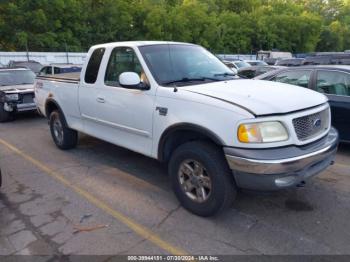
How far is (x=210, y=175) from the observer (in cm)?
382

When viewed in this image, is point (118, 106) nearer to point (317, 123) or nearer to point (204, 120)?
point (204, 120)

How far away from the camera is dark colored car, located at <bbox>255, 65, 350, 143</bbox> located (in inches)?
243

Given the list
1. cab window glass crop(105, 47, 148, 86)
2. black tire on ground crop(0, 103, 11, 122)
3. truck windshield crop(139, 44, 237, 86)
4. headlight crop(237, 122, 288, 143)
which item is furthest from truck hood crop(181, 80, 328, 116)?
black tire on ground crop(0, 103, 11, 122)

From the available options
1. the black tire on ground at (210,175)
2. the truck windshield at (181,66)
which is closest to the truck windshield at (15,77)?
the truck windshield at (181,66)

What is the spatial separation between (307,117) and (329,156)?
0.57m

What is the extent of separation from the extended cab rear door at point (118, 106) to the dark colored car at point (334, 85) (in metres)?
3.53

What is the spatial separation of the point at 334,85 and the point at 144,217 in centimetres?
430

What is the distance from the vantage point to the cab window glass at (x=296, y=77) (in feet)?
22.6

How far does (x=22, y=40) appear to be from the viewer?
36281mm

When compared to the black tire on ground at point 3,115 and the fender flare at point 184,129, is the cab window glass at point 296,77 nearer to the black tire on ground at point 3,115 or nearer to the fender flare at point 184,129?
the fender flare at point 184,129

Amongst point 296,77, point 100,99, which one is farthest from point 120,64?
point 296,77

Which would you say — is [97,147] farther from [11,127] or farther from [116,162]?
[11,127]

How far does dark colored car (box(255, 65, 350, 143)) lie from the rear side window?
3.76 m

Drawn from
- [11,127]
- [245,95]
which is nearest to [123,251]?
[245,95]
